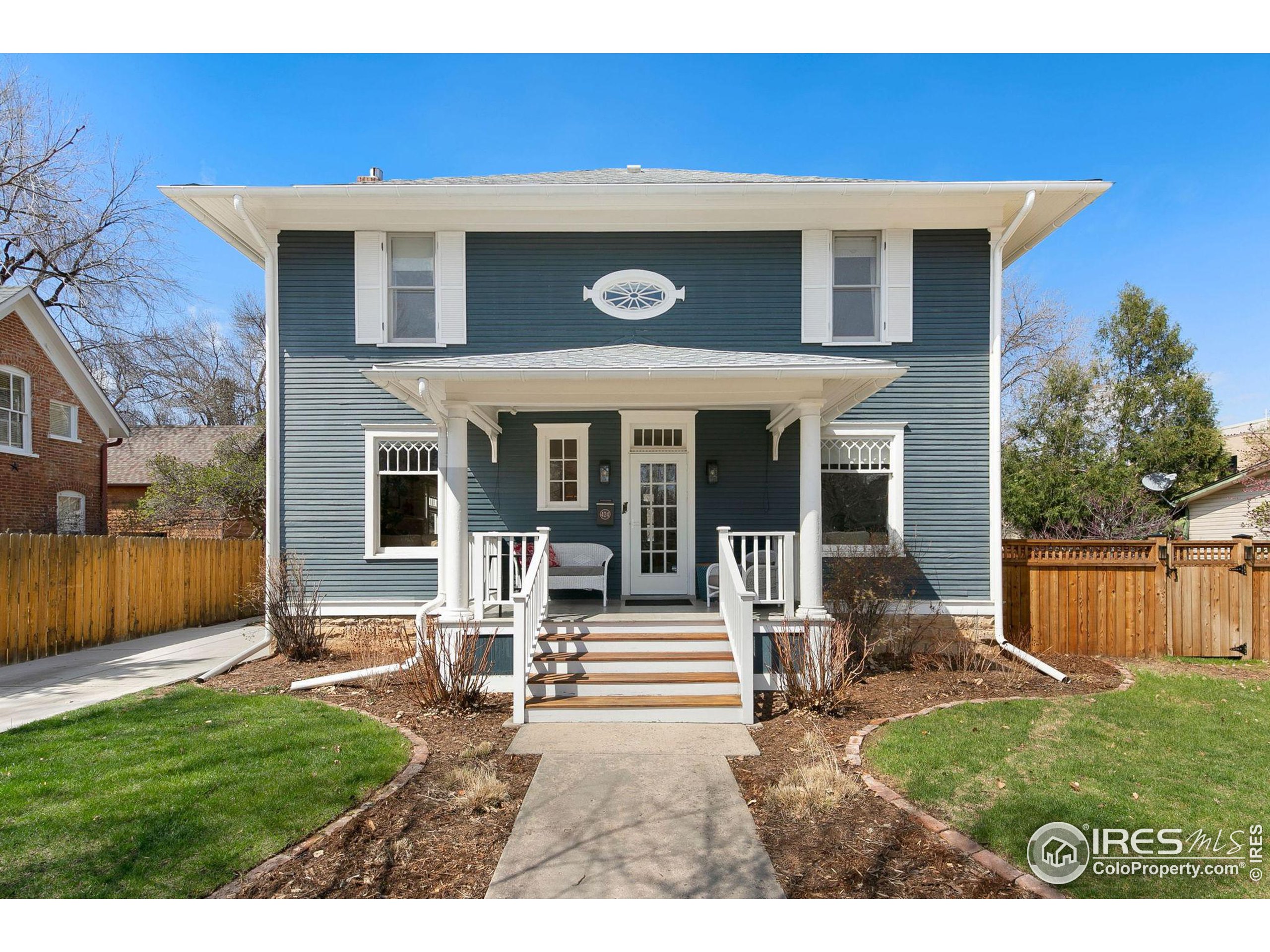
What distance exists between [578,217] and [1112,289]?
20947mm

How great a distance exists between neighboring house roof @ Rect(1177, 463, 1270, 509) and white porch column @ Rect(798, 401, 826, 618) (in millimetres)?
11911

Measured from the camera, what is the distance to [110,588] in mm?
9836

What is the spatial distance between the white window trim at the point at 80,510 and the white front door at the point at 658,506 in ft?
40.7

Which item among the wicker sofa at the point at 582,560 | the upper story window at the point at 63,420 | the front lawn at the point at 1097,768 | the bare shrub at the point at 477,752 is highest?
the upper story window at the point at 63,420

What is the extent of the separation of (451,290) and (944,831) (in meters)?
7.83

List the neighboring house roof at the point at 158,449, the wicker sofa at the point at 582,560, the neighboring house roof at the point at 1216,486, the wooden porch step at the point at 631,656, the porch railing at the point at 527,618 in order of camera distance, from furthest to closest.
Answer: the neighboring house roof at the point at 158,449 → the neighboring house roof at the point at 1216,486 → the wicker sofa at the point at 582,560 → the wooden porch step at the point at 631,656 → the porch railing at the point at 527,618

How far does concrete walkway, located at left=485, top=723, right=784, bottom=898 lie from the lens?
3209 millimetres

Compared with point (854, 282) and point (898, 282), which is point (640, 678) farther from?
point (898, 282)

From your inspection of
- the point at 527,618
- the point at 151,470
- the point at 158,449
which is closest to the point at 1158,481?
the point at 527,618

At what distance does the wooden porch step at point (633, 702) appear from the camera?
5777 mm

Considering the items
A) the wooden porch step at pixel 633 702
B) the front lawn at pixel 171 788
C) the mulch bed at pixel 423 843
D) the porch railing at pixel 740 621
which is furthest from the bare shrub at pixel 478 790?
the porch railing at pixel 740 621

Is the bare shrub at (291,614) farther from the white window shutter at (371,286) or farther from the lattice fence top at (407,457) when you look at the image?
the white window shutter at (371,286)

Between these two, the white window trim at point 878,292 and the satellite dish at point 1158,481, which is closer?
the white window trim at point 878,292

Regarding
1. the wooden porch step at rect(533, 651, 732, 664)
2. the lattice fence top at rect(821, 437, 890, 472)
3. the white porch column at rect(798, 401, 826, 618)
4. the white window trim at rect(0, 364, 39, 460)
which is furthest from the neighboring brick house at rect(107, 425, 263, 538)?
the white porch column at rect(798, 401, 826, 618)
